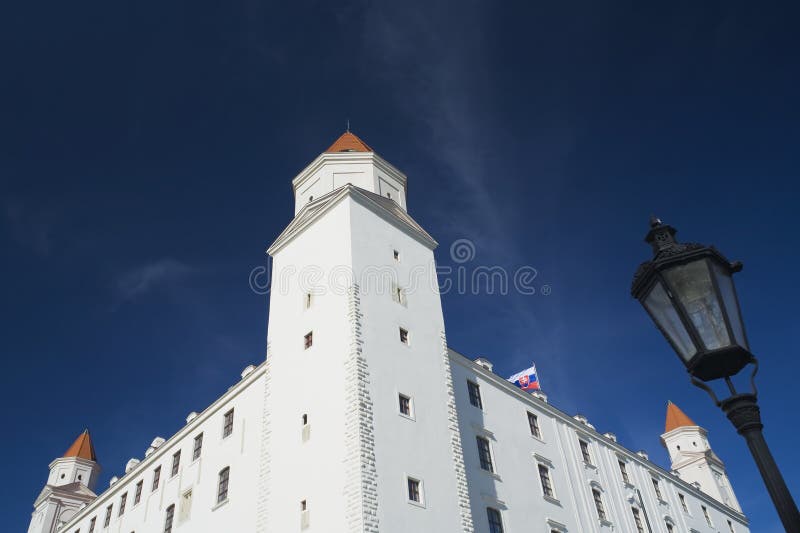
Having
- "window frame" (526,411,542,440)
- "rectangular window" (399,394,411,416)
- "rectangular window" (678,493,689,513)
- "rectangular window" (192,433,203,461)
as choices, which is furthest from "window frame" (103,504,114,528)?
"rectangular window" (678,493,689,513)

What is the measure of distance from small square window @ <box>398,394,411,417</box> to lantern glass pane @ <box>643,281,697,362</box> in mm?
17536

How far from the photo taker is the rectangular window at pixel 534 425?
3032 centimetres

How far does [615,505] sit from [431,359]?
16.0m

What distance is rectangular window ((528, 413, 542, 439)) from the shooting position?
3032cm

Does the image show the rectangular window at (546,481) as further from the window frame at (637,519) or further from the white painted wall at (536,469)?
the window frame at (637,519)

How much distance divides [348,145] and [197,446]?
17.2m

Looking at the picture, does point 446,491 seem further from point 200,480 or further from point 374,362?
point 200,480

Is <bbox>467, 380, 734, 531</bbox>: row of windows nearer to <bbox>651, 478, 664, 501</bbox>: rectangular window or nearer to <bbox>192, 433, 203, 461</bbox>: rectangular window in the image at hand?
<bbox>651, 478, 664, 501</bbox>: rectangular window

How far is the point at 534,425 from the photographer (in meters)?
30.8

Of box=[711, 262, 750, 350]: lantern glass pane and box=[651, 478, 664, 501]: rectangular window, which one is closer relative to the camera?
box=[711, 262, 750, 350]: lantern glass pane

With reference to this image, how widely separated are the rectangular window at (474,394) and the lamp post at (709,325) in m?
24.0

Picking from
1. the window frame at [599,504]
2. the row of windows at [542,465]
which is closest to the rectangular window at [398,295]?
the row of windows at [542,465]

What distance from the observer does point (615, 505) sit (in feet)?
106

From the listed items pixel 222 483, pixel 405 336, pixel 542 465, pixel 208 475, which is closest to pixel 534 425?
pixel 542 465
